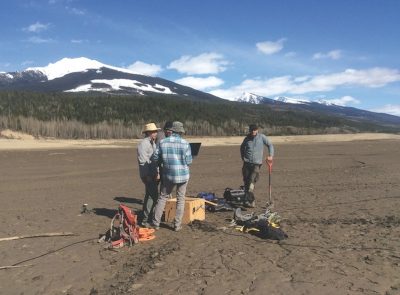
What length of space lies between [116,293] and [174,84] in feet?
533

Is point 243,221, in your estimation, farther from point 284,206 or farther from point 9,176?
point 9,176

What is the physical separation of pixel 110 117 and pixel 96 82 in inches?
4103

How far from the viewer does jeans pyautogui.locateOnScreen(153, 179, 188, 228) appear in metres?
8.90

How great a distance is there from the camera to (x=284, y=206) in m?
Answer: 11.2

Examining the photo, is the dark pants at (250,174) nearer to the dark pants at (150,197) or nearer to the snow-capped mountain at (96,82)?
the dark pants at (150,197)

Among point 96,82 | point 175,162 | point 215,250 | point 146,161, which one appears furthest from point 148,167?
point 96,82

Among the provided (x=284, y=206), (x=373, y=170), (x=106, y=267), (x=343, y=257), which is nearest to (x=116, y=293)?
(x=106, y=267)

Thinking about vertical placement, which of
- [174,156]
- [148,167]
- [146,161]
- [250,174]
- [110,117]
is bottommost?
[250,174]

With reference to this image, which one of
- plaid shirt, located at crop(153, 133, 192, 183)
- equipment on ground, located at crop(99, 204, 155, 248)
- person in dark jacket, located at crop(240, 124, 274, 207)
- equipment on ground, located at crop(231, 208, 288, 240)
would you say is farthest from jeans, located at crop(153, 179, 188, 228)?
A: person in dark jacket, located at crop(240, 124, 274, 207)

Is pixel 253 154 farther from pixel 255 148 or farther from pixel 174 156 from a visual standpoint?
pixel 174 156

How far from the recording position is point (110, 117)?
50.3m

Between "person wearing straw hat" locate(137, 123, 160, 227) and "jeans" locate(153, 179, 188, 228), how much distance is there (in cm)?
34

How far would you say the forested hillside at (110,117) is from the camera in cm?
4384

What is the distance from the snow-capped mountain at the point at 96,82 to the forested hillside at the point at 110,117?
67.9 meters
